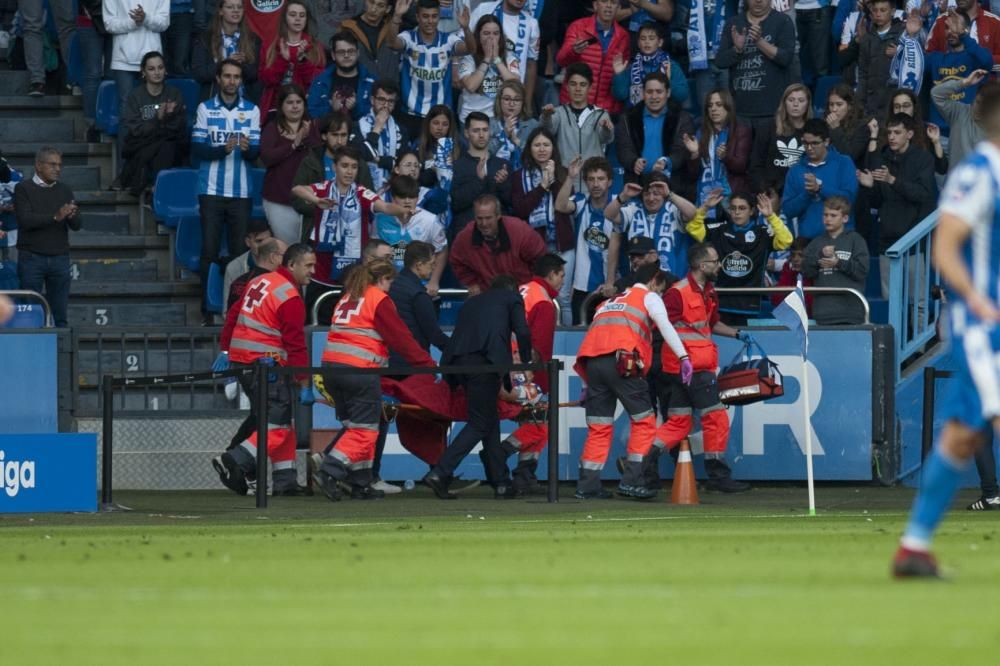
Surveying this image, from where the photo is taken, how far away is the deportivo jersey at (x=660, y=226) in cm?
1889

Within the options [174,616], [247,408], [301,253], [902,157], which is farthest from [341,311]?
[174,616]

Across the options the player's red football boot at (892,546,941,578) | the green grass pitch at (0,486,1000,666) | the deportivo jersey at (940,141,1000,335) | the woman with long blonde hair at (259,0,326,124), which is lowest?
the green grass pitch at (0,486,1000,666)

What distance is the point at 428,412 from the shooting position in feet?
56.2

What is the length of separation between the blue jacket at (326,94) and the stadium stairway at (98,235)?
2283mm

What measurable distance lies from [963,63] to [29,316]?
33.4 ft

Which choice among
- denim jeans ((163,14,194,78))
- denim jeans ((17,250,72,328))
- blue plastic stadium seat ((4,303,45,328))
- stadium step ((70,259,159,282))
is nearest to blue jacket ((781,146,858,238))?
stadium step ((70,259,159,282))

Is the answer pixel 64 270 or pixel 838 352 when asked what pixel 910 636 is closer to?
pixel 838 352

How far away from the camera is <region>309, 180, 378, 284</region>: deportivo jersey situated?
19.0m

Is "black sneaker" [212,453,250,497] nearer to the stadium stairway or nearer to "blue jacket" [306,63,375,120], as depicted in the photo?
the stadium stairway

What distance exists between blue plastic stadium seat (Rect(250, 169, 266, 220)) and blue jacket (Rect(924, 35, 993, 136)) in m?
7.35

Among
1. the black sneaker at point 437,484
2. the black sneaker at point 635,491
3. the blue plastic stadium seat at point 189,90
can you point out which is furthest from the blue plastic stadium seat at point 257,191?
the black sneaker at point 635,491

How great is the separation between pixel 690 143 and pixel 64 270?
21.4 feet

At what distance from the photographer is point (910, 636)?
6098 mm

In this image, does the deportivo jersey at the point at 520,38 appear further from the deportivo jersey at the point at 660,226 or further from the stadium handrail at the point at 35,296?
the stadium handrail at the point at 35,296
